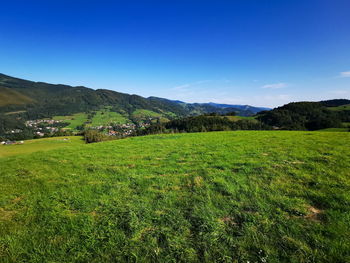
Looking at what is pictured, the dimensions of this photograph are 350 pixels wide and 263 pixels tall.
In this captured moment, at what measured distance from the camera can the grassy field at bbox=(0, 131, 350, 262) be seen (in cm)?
325

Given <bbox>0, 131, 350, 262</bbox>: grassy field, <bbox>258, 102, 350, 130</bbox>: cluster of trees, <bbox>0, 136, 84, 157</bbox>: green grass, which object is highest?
<bbox>258, 102, 350, 130</bbox>: cluster of trees

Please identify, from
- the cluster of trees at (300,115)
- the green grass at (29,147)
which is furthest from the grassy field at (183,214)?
the cluster of trees at (300,115)

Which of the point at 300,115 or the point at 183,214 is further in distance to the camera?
the point at 300,115

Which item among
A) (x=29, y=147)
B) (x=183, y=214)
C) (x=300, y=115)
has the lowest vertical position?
(x=29, y=147)

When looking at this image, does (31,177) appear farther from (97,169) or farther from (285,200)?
(285,200)

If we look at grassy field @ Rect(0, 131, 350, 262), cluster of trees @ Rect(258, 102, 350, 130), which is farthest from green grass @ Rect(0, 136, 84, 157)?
cluster of trees @ Rect(258, 102, 350, 130)

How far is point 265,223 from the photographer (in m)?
3.97

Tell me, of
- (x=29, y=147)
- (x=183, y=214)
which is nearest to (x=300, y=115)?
(x=183, y=214)

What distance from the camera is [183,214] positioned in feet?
14.6

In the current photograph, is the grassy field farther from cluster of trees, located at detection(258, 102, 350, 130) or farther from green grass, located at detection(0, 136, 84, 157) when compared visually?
cluster of trees, located at detection(258, 102, 350, 130)

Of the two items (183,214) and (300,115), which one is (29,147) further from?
(300,115)

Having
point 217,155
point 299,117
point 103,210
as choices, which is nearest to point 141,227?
point 103,210

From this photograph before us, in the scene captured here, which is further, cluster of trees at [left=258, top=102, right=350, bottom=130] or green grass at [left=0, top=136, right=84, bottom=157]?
cluster of trees at [left=258, top=102, right=350, bottom=130]

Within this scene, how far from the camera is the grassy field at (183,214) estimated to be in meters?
3.25
